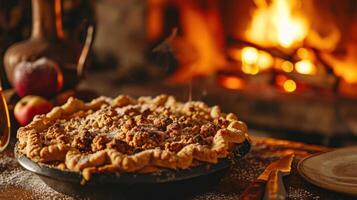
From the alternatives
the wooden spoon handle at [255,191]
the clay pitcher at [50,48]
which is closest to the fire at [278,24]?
the clay pitcher at [50,48]

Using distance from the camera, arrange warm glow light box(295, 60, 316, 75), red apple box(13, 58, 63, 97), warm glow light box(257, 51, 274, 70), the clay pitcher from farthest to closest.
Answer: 1. warm glow light box(257, 51, 274, 70)
2. warm glow light box(295, 60, 316, 75)
3. the clay pitcher
4. red apple box(13, 58, 63, 97)

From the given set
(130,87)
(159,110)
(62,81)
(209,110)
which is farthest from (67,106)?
(130,87)

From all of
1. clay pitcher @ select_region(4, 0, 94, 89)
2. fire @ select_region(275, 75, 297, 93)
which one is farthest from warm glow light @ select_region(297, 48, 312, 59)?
clay pitcher @ select_region(4, 0, 94, 89)

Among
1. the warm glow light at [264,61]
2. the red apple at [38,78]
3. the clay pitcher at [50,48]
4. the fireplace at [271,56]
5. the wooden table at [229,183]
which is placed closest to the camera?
the wooden table at [229,183]

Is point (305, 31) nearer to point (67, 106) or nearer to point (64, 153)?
point (67, 106)

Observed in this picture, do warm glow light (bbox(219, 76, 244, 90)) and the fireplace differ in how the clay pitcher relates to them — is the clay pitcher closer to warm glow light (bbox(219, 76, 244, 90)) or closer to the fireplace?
the fireplace

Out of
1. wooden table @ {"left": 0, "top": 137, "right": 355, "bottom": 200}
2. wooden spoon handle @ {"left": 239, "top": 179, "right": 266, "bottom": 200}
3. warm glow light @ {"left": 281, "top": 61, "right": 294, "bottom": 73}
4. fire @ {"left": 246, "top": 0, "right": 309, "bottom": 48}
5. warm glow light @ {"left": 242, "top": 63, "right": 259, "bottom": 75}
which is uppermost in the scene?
fire @ {"left": 246, "top": 0, "right": 309, "bottom": 48}

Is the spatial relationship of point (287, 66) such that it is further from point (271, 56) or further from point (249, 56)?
point (249, 56)

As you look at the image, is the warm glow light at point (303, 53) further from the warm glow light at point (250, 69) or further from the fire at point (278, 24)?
the warm glow light at point (250, 69)
